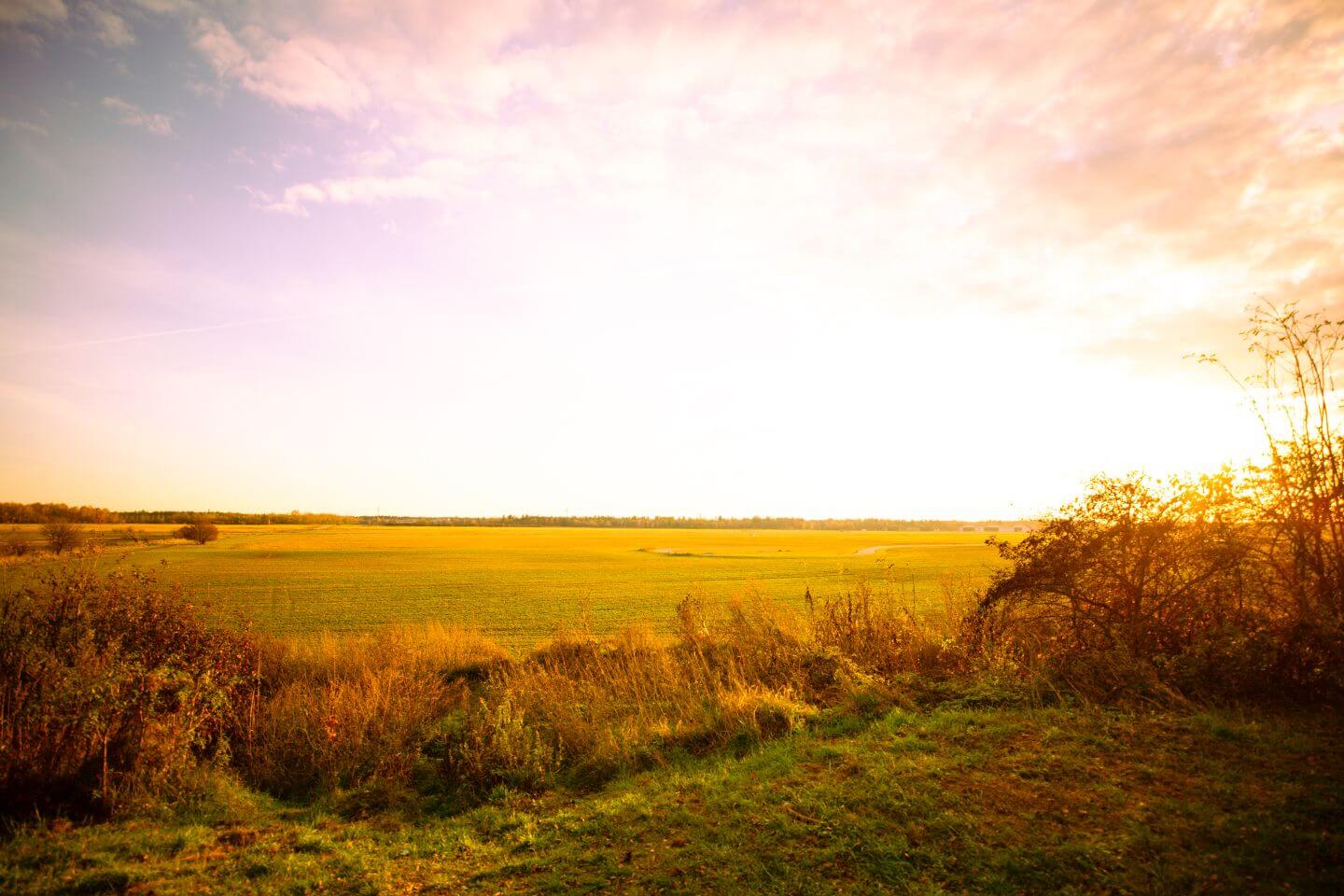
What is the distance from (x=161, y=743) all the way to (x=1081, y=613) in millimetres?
14193

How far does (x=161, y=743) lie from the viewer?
8258mm

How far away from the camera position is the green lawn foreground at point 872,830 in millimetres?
4953

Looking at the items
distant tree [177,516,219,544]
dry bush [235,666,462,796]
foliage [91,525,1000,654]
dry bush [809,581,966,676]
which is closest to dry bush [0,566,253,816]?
dry bush [235,666,462,796]

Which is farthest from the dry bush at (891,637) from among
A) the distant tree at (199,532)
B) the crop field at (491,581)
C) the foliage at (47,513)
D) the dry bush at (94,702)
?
the foliage at (47,513)

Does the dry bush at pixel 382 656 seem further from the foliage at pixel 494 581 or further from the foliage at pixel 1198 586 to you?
the foliage at pixel 1198 586

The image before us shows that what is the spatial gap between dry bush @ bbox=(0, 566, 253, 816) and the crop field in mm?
1267

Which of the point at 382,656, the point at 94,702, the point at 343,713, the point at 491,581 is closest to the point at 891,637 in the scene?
the point at 343,713

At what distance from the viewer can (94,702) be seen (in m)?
8.22

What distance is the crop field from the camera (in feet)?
89.3

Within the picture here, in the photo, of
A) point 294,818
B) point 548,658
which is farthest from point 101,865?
point 548,658

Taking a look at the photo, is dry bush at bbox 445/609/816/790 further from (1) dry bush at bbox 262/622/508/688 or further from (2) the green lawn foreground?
(1) dry bush at bbox 262/622/508/688

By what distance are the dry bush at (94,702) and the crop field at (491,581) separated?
4.16 ft

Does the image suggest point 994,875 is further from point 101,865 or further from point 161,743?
point 161,743

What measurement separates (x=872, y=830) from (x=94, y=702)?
33.1 feet
